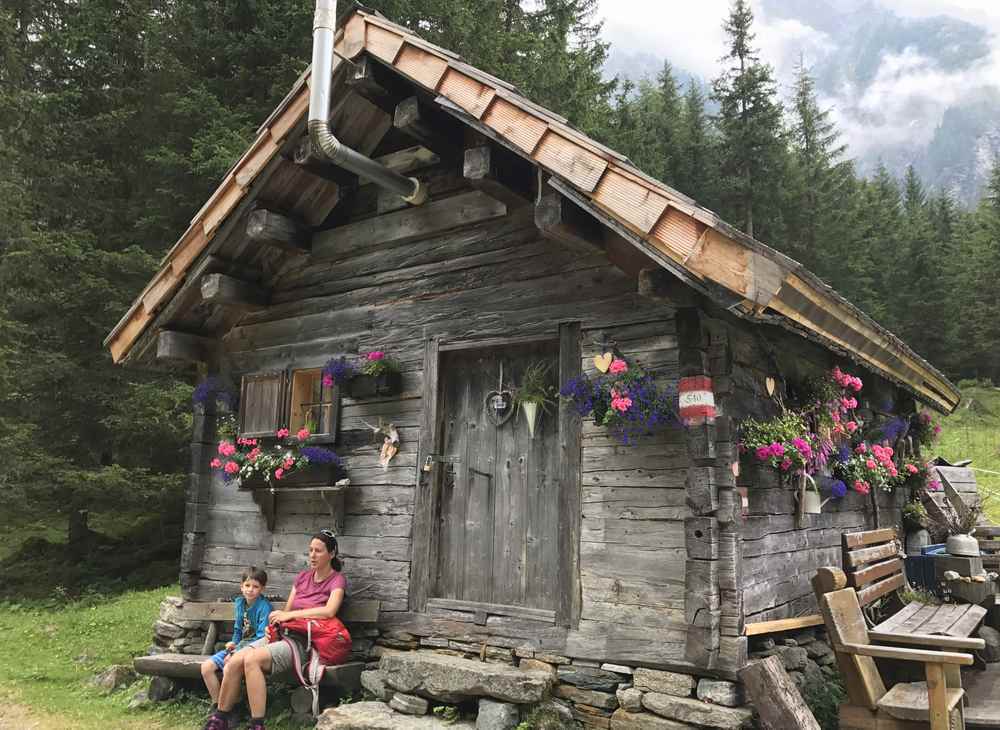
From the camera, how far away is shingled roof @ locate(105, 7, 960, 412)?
357 centimetres

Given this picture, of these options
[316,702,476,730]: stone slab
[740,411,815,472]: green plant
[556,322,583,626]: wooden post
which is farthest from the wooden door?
[740,411,815,472]: green plant

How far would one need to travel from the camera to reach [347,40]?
5.20 m

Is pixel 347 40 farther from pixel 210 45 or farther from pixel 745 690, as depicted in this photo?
pixel 210 45

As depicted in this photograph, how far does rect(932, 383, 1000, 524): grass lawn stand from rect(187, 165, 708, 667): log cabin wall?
1107 centimetres

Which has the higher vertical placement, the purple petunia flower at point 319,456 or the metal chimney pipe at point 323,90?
the metal chimney pipe at point 323,90

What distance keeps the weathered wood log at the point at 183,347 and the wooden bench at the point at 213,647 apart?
2.30m

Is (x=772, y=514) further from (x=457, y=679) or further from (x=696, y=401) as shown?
(x=457, y=679)

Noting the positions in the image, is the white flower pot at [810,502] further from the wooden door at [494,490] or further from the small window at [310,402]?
the small window at [310,402]

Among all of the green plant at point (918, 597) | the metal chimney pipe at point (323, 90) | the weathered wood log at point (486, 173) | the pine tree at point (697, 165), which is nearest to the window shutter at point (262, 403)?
A: the metal chimney pipe at point (323, 90)

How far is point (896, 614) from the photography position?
485cm

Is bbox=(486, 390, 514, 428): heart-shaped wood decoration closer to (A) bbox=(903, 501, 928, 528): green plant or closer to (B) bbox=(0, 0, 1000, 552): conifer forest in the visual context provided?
(A) bbox=(903, 501, 928, 528): green plant

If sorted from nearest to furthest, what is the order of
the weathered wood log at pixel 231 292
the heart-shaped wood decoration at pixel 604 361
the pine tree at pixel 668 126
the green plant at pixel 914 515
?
1. the heart-shaped wood decoration at pixel 604 361
2. the weathered wood log at pixel 231 292
3. the green plant at pixel 914 515
4. the pine tree at pixel 668 126

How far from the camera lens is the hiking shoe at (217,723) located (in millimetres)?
4746

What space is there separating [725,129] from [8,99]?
774 inches
